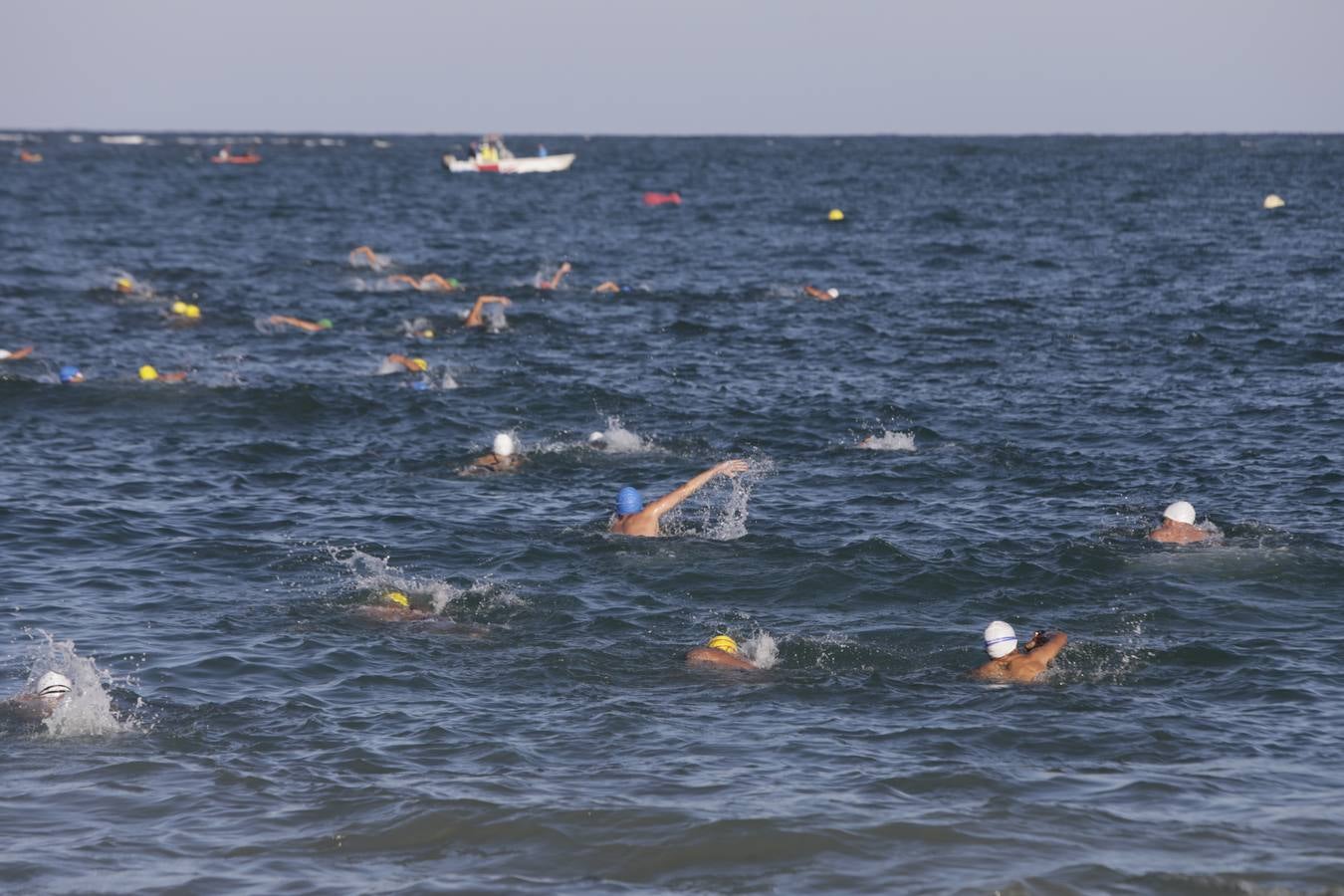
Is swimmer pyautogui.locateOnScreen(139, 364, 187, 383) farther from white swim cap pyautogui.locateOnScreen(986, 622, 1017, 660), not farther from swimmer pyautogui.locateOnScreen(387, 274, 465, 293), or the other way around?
white swim cap pyautogui.locateOnScreen(986, 622, 1017, 660)

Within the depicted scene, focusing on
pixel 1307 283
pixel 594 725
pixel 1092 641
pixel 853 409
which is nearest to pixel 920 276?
pixel 1307 283

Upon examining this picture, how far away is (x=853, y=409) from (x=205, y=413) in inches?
433

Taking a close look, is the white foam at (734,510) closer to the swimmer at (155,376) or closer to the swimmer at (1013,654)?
the swimmer at (1013,654)

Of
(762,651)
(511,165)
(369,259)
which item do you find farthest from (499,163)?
(762,651)

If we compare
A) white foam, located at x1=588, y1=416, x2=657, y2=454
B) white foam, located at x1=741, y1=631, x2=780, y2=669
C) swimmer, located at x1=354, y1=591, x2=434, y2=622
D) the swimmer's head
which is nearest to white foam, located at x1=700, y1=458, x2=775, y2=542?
white foam, located at x1=588, y1=416, x2=657, y2=454

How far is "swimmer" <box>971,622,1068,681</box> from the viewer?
45.5 feet

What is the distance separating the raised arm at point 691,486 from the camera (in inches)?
616

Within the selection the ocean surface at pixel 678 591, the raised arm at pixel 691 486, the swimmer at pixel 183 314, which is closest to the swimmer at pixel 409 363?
the ocean surface at pixel 678 591

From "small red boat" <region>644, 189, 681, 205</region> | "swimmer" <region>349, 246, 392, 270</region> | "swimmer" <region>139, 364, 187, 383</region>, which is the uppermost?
"small red boat" <region>644, 189, 681, 205</region>

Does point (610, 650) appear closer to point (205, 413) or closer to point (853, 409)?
point (853, 409)

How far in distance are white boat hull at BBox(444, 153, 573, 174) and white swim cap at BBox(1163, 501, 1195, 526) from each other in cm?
9489

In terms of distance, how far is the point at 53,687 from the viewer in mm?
13148

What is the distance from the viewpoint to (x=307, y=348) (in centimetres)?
3153

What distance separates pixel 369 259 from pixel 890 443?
89.0 feet
